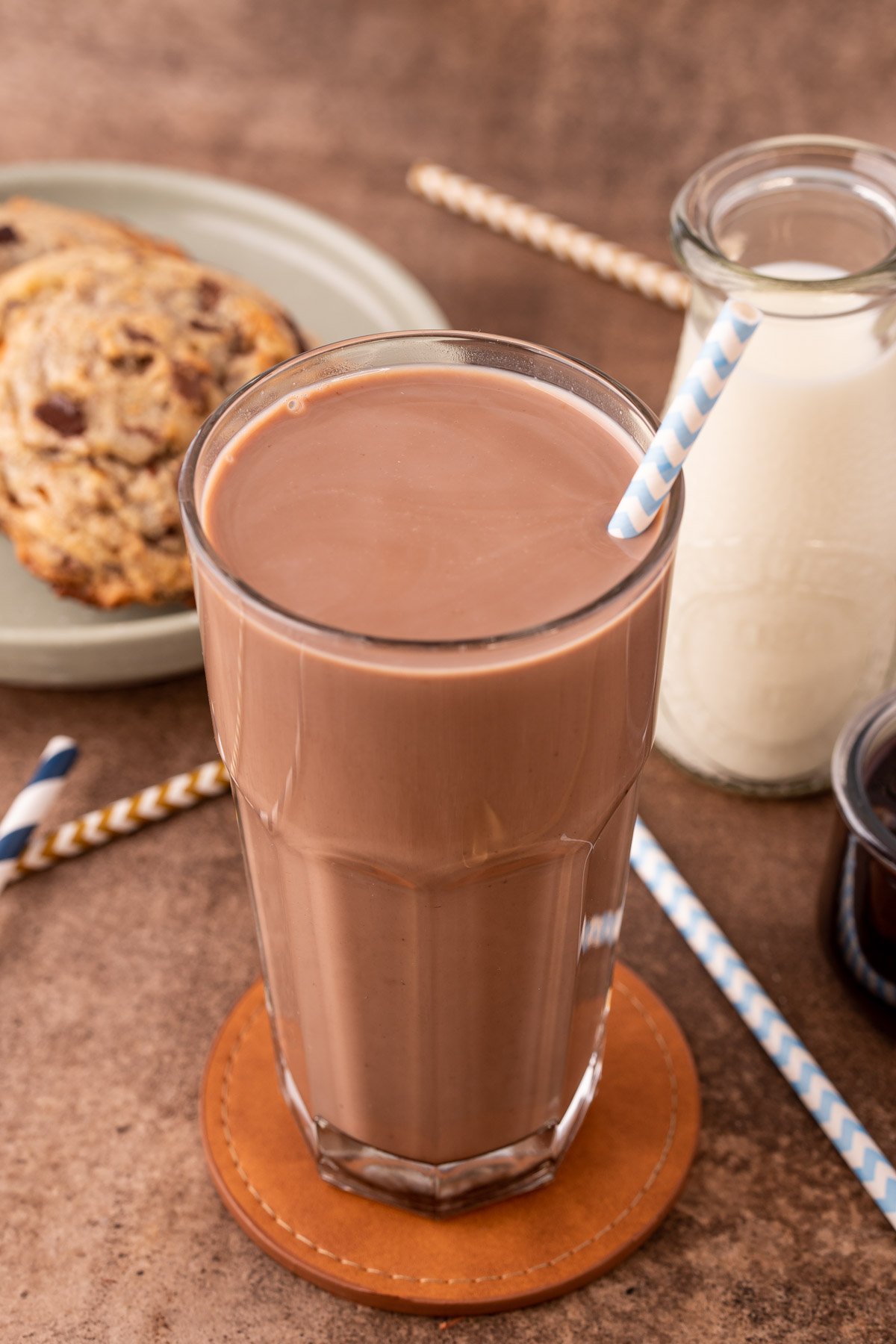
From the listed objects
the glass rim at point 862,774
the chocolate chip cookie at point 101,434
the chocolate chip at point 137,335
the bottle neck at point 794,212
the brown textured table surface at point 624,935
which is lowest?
the brown textured table surface at point 624,935

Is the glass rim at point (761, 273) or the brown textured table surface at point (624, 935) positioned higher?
the glass rim at point (761, 273)

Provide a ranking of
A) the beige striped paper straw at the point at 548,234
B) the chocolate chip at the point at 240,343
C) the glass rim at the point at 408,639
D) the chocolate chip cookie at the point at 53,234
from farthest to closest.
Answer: the beige striped paper straw at the point at 548,234
the chocolate chip cookie at the point at 53,234
the chocolate chip at the point at 240,343
the glass rim at the point at 408,639

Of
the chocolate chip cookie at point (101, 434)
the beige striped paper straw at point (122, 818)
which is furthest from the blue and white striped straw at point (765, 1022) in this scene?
the chocolate chip cookie at point (101, 434)

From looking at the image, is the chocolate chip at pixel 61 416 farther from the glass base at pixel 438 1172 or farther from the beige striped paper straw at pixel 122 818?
the glass base at pixel 438 1172

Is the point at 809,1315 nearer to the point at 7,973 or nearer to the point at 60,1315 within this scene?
the point at 60,1315

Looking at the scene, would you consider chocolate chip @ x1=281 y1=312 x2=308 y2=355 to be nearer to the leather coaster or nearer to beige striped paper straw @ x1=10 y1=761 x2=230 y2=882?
beige striped paper straw @ x1=10 y1=761 x2=230 y2=882

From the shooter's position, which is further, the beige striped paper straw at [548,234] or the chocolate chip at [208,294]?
the beige striped paper straw at [548,234]

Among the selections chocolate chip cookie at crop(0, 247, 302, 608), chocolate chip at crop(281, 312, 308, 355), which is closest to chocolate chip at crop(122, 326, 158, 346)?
chocolate chip cookie at crop(0, 247, 302, 608)
